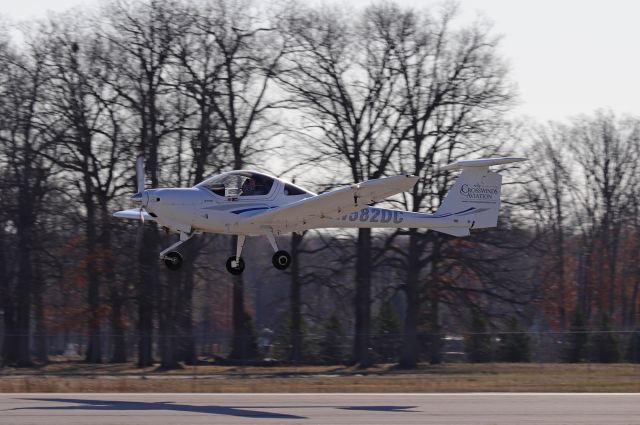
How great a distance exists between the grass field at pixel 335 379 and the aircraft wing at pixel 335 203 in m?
6.96

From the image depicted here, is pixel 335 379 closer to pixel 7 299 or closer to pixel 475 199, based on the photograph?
pixel 475 199

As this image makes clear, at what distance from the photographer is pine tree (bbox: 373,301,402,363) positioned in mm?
44219

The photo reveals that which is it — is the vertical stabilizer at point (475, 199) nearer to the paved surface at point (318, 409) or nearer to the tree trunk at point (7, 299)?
the paved surface at point (318, 409)

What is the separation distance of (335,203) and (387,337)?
62.5ft

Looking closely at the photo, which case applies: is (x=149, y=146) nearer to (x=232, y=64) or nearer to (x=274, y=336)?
(x=232, y=64)

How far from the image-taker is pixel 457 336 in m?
48.2

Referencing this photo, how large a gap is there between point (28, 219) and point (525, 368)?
70.8ft

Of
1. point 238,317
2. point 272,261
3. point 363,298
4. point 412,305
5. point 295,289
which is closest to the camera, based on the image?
point 272,261

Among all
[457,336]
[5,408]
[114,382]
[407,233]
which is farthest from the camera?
[457,336]

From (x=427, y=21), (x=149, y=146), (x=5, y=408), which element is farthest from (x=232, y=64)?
(x=5, y=408)

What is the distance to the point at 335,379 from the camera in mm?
34688

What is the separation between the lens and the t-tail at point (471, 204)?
27594 mm

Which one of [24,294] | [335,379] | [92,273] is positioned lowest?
[335,379]

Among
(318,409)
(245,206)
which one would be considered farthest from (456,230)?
(318,409)
